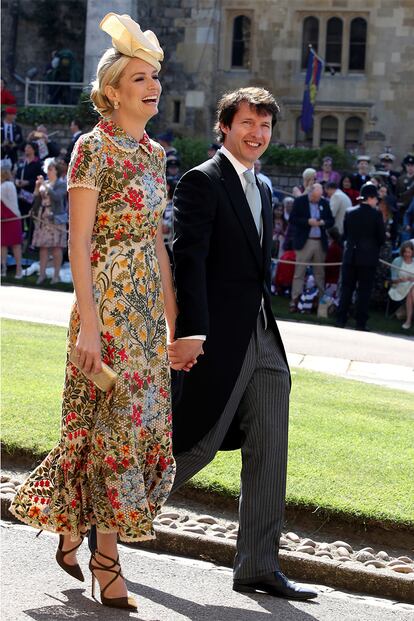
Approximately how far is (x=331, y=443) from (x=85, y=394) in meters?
3.44

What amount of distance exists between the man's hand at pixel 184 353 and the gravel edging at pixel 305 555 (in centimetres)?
107

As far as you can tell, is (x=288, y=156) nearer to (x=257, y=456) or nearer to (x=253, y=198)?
(x=253, y=198)

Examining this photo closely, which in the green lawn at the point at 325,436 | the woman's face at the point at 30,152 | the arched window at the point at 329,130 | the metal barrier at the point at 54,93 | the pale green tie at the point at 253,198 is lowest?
the green lawn at the point at 325,436

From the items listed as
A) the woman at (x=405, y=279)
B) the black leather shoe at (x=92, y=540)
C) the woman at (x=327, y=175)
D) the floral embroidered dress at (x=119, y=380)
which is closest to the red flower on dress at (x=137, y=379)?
the floral embroidered dress at (x=119, y=380)

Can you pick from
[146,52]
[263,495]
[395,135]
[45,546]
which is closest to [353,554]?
[263,495]

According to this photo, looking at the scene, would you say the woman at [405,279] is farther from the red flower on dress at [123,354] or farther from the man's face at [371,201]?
the red flower on dress at [123,354]

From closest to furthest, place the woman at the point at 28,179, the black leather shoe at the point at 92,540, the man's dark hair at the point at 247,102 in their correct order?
1. the black leather shoe at the point at 92,540
2. the man's dark hair at the point at 247,102
3. the woman at the point at 28,179

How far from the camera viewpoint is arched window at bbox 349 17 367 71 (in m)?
32.7

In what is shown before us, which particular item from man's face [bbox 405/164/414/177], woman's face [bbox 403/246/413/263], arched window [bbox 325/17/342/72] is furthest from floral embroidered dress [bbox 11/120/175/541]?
arched window [bbox 325/17/342/72]

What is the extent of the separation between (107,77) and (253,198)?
963 mm

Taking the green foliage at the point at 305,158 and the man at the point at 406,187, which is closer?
the man at the point at 406,187

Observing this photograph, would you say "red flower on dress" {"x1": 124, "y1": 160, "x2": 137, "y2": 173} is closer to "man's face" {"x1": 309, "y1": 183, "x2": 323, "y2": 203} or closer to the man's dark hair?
the man's dark hair

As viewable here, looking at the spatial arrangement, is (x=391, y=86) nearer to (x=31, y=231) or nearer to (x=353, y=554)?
(x=31, y=231)

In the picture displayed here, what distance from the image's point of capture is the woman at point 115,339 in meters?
5.19
